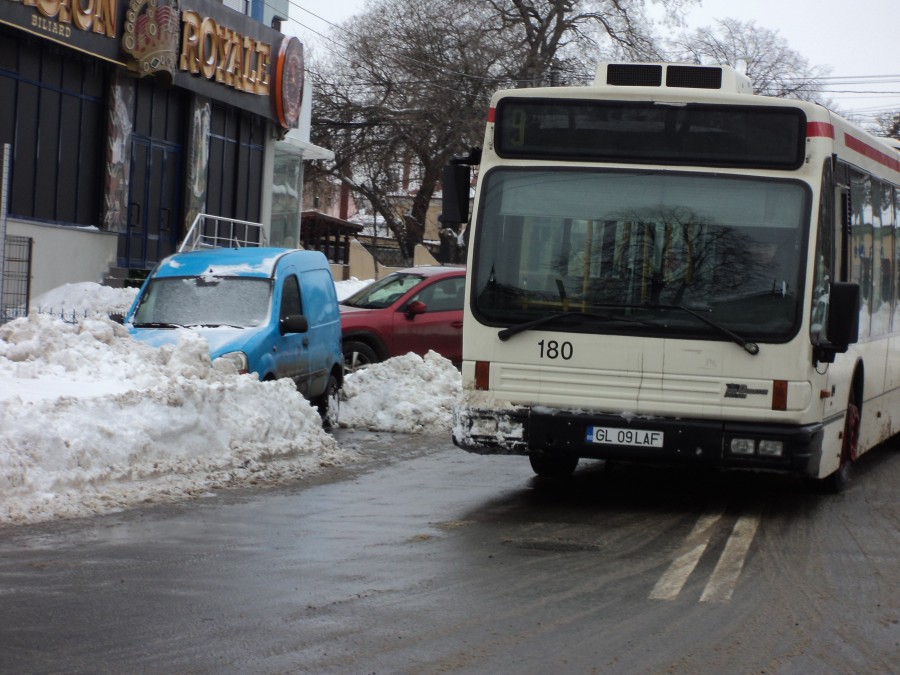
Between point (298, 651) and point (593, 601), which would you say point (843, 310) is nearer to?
point (593, 601)

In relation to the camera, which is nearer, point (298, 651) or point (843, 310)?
point (298, 651)

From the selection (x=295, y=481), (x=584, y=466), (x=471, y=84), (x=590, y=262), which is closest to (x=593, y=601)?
(x=590, y=262)

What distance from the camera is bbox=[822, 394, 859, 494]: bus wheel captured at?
11094 millimetres

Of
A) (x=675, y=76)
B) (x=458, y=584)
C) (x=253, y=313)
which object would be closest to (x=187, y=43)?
(x=253, y=313)

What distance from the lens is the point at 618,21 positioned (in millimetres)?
52500

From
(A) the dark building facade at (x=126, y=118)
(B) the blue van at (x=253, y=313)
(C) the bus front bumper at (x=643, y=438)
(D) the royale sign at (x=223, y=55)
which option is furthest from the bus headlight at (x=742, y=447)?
(D) the royale sign at (x=223, y=55)

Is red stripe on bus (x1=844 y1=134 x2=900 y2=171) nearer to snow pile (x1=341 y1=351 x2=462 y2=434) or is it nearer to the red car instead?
snow pile (x1=341 y1=351 x2=462 y2=434)

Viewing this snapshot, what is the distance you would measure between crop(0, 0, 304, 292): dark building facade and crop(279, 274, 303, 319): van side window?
7.71 metres

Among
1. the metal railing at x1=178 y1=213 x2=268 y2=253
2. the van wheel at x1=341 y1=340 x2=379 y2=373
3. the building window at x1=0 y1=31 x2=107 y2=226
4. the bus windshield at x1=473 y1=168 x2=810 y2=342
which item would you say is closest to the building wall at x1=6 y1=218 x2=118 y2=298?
the building window at x1=0 y1=31 x2=107 y2=226

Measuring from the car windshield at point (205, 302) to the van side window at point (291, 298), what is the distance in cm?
22

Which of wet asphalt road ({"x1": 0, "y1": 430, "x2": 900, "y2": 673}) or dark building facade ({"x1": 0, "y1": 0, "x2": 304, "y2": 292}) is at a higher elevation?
dark building facade ({"x1": 0, "y1": 0, "x2": 304, "y2": 292})

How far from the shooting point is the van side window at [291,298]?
14188mm

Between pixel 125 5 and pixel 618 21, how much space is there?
101 feet

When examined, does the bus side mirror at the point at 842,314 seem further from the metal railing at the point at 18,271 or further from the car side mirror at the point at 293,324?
the metal railing at the point at 18,271
